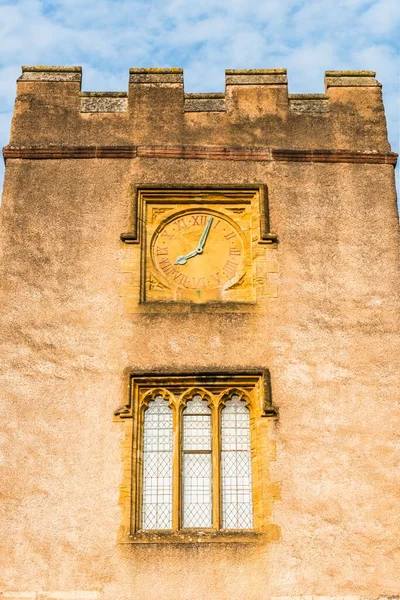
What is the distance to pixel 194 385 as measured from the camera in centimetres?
1220

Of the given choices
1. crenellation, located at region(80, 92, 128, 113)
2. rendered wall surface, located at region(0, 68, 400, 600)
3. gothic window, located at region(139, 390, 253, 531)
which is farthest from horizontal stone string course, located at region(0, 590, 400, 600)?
crenellation, located at region(80, 92, 128, 113)

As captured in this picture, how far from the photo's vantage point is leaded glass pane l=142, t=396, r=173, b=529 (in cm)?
1170

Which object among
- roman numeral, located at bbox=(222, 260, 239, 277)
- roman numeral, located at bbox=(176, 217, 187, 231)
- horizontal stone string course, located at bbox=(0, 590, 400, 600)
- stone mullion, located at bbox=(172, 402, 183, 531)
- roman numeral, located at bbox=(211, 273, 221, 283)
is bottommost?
horizontal stone string course, located at bbox=(0, 590, 400, 600)

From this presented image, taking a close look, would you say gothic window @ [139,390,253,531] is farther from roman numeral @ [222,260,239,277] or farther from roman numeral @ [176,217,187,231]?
roman numeral @ [176,217,187,231]

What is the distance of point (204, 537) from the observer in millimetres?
11367

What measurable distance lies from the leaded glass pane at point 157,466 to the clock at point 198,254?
1599mm

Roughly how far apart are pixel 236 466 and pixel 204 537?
3.40 ft

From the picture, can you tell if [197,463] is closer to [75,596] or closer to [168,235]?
[75,596]

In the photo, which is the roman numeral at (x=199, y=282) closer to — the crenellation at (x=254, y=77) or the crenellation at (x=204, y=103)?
the crenellation at (x=204, y=103)

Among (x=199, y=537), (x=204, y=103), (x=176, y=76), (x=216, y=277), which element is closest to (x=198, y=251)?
(x=216, y=277)

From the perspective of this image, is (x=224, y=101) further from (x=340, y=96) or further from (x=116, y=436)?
(x=116, y=436)

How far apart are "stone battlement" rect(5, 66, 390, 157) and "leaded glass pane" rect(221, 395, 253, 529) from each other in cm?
400

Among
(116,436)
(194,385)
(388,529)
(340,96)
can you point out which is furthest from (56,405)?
(340,96)

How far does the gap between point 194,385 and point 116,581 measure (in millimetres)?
2572
